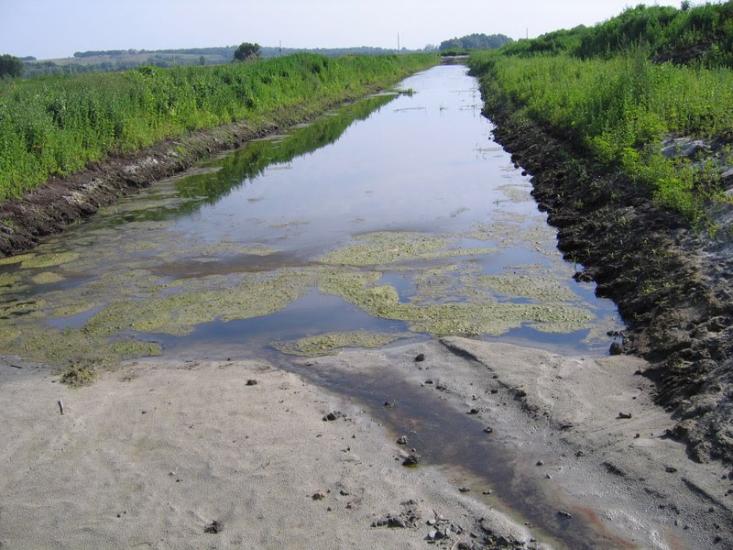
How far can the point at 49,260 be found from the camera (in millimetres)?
10094

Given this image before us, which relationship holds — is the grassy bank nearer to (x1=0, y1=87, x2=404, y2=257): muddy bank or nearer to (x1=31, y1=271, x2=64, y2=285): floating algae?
(x1=0, y1=87, x2=404, y2=257): muddy bank

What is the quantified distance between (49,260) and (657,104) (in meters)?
10.3

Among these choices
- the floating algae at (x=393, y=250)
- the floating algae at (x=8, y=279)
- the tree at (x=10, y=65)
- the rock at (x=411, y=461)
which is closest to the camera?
the rock at (x=411, y=461)

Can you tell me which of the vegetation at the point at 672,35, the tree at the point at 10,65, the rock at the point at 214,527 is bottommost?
the rock at the point at 214,527

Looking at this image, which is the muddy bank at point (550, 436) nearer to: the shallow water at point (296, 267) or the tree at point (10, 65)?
the shallow water at point (296, 267)

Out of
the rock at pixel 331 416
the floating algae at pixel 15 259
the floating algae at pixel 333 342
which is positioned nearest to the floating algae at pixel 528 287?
the floating algae at pixel 333 342

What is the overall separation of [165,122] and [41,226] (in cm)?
802

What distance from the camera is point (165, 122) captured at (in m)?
18.7

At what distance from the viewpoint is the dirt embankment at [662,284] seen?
501cm

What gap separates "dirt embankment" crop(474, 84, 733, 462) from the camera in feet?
16.4

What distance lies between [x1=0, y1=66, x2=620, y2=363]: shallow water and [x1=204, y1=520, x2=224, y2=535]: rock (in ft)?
9.22

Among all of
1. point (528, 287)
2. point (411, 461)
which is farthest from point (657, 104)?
point (411, 461)

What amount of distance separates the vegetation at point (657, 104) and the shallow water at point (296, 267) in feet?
5.09

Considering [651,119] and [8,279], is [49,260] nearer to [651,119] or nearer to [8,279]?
[8,279]
